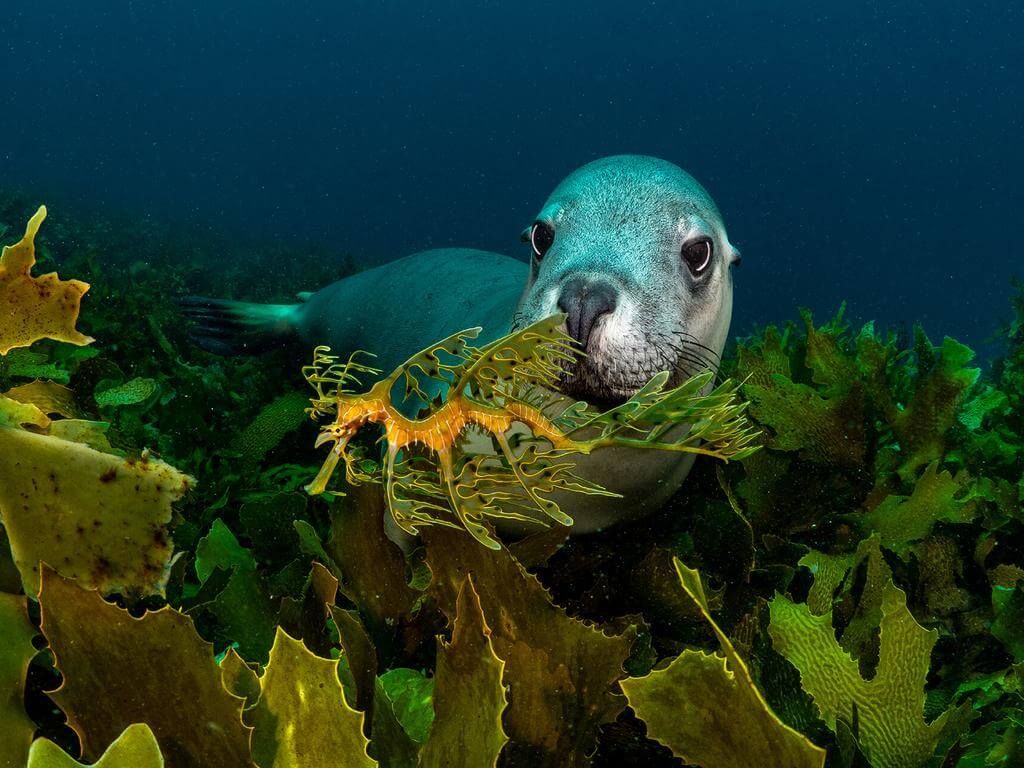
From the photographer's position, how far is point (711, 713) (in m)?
0.77

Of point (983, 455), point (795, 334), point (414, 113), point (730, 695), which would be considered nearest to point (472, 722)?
point (730, 695)

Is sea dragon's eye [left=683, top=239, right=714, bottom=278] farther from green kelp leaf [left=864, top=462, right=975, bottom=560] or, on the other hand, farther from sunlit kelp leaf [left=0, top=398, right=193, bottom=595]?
sunlit kelp leaf [left=0, top=398, right=193, bottom=595]

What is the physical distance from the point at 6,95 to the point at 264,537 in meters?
86.9

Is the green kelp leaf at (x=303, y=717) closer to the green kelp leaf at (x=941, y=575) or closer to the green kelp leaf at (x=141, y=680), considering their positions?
the green kelp leaf at (x=141, y=680)

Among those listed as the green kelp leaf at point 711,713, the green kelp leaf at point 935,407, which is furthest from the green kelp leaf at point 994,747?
the green kelp leaf at point 935,407

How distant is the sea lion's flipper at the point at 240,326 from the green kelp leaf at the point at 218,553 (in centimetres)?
331

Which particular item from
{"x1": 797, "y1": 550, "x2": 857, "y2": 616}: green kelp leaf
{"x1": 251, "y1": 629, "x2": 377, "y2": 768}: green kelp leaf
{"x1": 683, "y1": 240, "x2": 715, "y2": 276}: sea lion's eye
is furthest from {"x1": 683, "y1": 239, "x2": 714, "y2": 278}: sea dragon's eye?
{"x1": 251, "y1": 629, "x2": 377, "y2": 768}: green kelp leaf

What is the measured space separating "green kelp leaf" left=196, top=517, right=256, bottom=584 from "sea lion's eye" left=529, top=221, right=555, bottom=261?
1041mm

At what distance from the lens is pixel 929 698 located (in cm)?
135

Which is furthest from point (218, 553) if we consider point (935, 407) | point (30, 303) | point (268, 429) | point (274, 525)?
point (935, 407)

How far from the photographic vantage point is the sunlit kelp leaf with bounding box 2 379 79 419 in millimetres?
1239

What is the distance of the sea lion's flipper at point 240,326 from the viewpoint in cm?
466

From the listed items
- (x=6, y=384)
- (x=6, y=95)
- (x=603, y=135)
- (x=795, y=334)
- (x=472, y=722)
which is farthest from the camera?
(x=603, y=135)

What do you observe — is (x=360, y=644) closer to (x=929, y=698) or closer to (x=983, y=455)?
(x=929, y=698)
